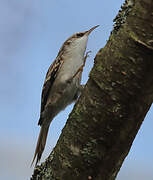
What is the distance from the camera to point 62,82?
391 cm

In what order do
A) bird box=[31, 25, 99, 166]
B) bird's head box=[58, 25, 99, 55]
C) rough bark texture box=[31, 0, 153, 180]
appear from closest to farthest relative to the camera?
rough bark texture box=[31, 0, 153, 180]
bird box=[31, 25, 99, 166]
bird's head box=[58, 25, 99, 55]

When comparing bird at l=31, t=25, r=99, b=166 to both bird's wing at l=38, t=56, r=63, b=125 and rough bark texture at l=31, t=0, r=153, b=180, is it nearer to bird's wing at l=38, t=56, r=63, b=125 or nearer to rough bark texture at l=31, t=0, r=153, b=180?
bird's wing at l=38, t=56, r=63, b=125

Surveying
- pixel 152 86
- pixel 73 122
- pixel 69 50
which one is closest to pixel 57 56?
pixel 69 50

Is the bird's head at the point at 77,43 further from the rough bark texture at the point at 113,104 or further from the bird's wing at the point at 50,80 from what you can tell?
the rough bark texture at the point at 113,104

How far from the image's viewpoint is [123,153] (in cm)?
178

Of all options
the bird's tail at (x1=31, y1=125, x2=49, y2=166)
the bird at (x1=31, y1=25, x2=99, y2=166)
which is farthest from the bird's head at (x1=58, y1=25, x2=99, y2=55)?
the bird's tail at (x1=31, y1=125, x2=49, y2=166)

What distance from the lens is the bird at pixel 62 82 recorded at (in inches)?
152

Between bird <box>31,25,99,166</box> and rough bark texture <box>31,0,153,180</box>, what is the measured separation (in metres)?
1.95

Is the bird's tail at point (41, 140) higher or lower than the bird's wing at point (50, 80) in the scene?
lower

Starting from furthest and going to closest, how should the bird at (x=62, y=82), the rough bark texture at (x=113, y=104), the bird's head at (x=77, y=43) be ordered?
1. the bird's head at (x=77, y=43)
2. the bird at (x=62, y=82)
3. the rough bark texture at (x=113, y=104)

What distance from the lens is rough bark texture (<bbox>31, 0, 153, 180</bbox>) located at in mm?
1509

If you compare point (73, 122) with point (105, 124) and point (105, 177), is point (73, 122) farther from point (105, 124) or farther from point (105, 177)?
point (105, 177)

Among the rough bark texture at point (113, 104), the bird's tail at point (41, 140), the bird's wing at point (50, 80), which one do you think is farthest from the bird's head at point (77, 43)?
the rough bark texture at point (113, 104)

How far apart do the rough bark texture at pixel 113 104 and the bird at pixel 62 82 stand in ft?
6.40
